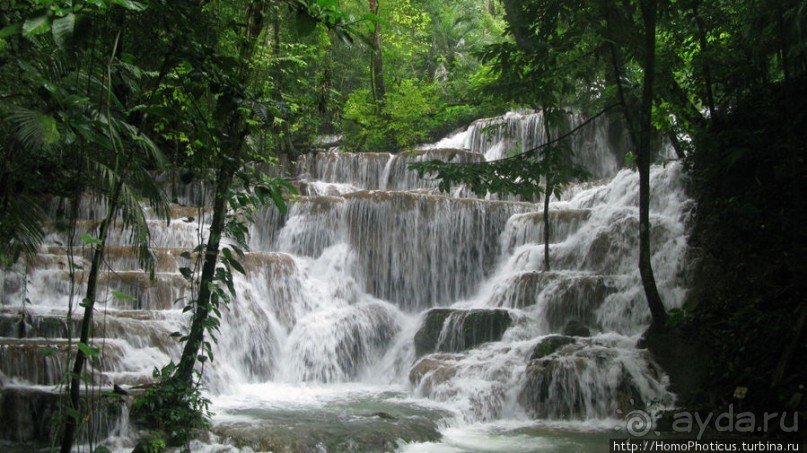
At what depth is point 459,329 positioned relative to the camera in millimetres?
11594

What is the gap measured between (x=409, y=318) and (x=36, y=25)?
12152 mm

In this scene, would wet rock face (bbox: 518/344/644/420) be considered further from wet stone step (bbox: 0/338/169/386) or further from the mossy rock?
wet stone step (bbox: 0/338/169/386)

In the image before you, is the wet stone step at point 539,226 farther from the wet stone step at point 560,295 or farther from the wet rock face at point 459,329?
the wet rock face at point 459,329

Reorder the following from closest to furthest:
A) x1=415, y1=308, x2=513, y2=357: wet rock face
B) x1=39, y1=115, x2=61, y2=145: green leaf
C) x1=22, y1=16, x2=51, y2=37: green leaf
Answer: x1=22, y1=16, x2=51, y2=37: green leaf
x1=39, y1=115, x2=61, y2=145: green leaf
x1=415, y1=308, x2=513, y2=357: wet rock face

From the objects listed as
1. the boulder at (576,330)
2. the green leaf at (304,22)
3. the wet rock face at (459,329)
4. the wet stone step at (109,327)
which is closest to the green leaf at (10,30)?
the green leaf at (304,22)

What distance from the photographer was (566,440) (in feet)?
25.3

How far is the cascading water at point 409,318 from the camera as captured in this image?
316 inches

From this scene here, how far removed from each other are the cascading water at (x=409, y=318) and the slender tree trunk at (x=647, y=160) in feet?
2.32

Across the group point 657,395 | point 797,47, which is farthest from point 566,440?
point 797,47

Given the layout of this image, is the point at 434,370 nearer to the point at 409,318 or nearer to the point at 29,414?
the point at 409,318

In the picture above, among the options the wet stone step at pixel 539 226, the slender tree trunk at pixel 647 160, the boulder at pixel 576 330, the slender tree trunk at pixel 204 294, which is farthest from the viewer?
the wet stone step at pixel 539 226

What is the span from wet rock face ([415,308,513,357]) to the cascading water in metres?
0.03

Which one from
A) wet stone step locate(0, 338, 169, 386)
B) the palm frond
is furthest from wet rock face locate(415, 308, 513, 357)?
the palm frond

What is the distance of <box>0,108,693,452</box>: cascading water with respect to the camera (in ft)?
26.3
